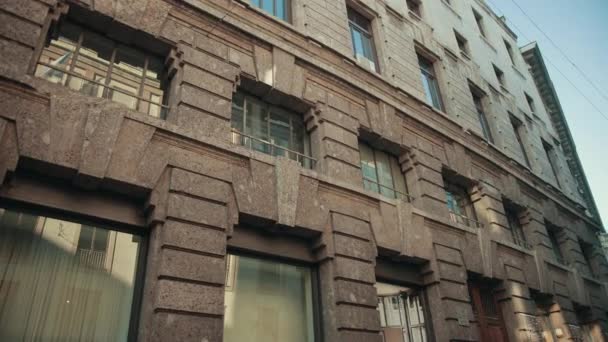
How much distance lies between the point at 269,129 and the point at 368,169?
266 centimetres

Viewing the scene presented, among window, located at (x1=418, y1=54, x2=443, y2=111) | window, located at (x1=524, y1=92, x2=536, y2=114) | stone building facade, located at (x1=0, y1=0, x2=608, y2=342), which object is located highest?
window, located at (x1=524, y1=92, x2=536, y2=114)

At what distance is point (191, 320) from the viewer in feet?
16.2

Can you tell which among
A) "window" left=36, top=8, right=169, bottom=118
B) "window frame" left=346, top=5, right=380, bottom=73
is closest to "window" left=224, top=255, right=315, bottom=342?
"window" left=36, top=8, right=169, bottom=118

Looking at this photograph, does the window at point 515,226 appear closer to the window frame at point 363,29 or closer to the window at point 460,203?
the window at point 460,203

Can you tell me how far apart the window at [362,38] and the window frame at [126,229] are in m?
7.50

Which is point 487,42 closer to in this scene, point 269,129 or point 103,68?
point 269,129

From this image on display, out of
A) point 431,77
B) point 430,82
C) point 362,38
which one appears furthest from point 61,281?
point 431,77

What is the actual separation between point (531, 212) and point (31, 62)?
46.4 feet

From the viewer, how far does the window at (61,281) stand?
4457mm

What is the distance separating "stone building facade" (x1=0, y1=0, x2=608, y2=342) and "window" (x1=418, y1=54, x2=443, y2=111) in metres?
1.23

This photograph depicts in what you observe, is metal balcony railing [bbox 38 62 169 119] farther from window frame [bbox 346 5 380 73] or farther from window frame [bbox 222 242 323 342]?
window frame [bbox 346 5 380 73]

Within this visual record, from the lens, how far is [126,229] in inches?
217

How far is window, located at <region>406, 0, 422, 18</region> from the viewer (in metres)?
14.9

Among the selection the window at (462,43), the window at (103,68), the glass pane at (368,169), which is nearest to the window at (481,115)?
the window at (462,43)
